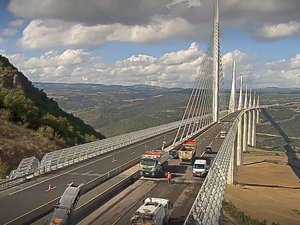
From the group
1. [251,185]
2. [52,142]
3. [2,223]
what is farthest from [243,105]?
[2,223]

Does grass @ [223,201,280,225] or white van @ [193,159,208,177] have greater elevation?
white van @ [193,159,208,177]

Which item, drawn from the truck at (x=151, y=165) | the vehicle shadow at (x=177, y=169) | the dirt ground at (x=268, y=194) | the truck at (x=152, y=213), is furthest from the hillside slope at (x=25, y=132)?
the dirt ground at (x=268, y=194)

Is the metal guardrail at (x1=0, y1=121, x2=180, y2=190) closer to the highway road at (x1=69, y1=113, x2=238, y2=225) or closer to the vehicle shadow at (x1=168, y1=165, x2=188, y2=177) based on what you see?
the highway road at (x1=69, y1=113, x2=238, y2=225)

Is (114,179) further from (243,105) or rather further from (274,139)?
(274,139)

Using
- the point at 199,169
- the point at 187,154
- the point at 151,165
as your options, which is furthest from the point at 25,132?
the point at 199,169

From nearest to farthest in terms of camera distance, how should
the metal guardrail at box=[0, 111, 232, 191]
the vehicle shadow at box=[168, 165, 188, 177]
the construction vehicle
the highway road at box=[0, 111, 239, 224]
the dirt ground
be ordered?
1. the construction vehicle
2. the highway road at box=[0, 111, 239, 224]
3. the metal guardrail at box=[0, 111, 232, 191]
4. the vehicle shadow at box=[168, 165, 188, 177]
5. the dirt ground

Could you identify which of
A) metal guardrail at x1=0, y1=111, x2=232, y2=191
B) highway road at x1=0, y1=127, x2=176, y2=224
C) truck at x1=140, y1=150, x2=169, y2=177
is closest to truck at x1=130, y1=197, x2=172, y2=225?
highway road at x1=0, y1=127, x2=176, y2=224

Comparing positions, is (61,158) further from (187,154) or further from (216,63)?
(216,63)
